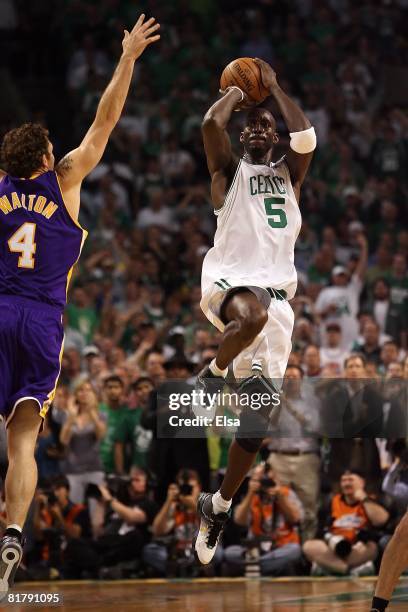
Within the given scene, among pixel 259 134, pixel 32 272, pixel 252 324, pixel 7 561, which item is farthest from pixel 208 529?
pixel 259 134

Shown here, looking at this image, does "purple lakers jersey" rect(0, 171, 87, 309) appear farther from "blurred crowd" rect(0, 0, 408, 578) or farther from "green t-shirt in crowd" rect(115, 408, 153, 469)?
"green t-shirt in crowd" rect(115, 408, 153, 469)

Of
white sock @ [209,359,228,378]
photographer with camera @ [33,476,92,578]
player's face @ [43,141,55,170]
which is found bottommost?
photographer with camera @ [33,476,92,578]

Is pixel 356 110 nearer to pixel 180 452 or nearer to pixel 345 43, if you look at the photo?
pixel 345 43

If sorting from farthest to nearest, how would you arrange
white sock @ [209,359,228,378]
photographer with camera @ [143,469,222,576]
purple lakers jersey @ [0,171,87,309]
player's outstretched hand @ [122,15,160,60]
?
photographer with camera @ [143,469,222,576] → white sock @ [209,359,228,378] → player's outstretched hand @ [122,15,160,60] → purple lakers jersey @ [0,171,87,309]

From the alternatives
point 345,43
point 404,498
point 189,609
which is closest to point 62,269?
point 189,609

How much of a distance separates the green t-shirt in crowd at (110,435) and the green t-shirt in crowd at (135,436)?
0.04 metres

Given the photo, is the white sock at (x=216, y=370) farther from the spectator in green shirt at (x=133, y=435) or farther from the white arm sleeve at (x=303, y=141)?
the spectator in green shirt at (x=133, y=435)

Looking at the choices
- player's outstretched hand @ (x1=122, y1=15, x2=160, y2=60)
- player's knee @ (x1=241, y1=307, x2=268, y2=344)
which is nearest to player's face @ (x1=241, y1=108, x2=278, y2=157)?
player's outstretched hand @ (x1=122, y1=15, x2=160, y2=60)

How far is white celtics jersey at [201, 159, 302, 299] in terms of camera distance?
7.99m

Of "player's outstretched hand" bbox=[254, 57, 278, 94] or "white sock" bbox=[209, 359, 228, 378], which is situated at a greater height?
"player's outstretched hand" bbox=[254, 57, 278, 94]

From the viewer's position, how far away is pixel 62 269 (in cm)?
725

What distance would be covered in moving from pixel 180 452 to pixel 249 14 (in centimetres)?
1030

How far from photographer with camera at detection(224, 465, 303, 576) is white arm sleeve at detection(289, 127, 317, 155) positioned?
12.9ft

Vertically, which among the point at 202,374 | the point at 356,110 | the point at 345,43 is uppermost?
the point at 345,43
